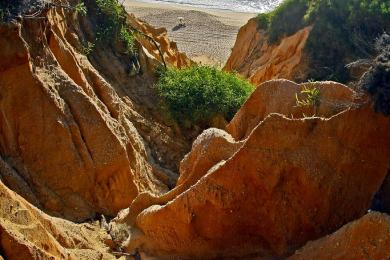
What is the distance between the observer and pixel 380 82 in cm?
888

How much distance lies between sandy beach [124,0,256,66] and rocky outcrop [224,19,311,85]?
691 centimetres

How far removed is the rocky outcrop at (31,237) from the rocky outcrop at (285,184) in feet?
5.58

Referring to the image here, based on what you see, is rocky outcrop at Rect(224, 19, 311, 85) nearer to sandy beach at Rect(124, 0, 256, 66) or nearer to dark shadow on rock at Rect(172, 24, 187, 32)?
sandy beach at Rect(124, 0, 256, 66)

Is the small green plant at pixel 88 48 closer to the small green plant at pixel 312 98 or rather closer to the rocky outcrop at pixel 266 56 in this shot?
the small green plant at pixel 312 98

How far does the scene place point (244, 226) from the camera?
1059 centimetres

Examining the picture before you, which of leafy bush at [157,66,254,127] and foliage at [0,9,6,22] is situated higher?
foliage at [0,9,6,22]

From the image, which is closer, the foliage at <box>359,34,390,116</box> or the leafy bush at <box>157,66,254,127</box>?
the foliage at <box>359,34,390,116</box>

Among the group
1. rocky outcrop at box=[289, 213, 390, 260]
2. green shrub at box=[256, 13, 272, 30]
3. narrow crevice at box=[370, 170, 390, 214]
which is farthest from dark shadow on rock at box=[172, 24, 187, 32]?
rocky outcrop at box=[289, 213, 390, 260]

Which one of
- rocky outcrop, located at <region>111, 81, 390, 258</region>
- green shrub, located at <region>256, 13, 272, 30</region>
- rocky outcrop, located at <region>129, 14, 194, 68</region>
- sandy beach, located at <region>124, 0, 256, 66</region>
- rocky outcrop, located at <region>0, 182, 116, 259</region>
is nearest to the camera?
rocky outcrop, located at <region>0, 182, 116, 259</region>

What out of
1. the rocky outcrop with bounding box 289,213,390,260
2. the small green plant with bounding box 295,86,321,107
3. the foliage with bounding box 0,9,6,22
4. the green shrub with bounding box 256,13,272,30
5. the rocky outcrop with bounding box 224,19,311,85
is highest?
the foliage with bounding box 0,9,6,22

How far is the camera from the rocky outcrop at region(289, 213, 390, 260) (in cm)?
798

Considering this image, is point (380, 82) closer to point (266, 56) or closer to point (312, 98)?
point (312, 98)

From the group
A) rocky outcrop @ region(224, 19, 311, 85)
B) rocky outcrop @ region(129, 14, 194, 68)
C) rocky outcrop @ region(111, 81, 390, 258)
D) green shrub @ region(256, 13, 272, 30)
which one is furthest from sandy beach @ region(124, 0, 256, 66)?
rocky outcrop @ region(111, 81, 390, 258)

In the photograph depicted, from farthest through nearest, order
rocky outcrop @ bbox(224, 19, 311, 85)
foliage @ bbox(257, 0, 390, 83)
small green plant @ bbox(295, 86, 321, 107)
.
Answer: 1. rocky outcrop @ bbox(224, 19, 311, 85)
2. foliage @ bbox(257, 0, 390, 83)
3. small green plant @ bbox(295, 86, 321, 107)
